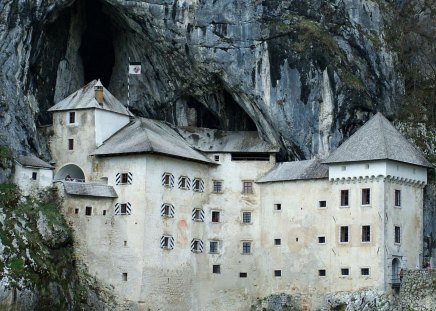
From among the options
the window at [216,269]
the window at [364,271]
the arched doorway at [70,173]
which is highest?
the arched doorway at [70,173]

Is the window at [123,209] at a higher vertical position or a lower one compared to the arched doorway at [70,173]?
lower

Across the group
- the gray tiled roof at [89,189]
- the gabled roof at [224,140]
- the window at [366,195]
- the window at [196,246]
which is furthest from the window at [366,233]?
the gray tiled roof at [89,189]

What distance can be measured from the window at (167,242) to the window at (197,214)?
3.37 metres

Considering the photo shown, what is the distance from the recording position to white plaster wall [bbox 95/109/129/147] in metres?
108

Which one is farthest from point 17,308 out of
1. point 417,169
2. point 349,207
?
point 417,169

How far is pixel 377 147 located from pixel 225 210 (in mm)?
14818

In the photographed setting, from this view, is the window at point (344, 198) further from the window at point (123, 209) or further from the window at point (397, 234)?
the window at point (123, 209)

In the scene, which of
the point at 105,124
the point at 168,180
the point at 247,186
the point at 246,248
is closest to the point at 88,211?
the point at 168,180

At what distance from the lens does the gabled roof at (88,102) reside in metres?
→ 108

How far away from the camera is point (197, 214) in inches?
4259

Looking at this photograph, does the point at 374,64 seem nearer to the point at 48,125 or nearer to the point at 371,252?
the point at 371,252

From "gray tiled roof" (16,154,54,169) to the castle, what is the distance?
1830 millimetres

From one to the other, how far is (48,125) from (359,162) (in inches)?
1056

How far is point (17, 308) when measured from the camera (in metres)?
95.2
